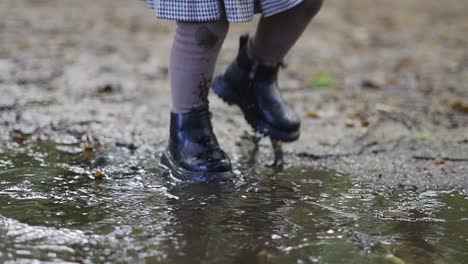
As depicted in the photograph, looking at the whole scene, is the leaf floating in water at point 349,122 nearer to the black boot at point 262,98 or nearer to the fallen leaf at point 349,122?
the fallen leaf at point 349,122

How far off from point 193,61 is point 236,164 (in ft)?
1.44

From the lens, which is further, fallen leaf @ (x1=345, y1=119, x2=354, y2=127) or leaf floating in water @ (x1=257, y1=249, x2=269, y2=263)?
fallen leaf @ (x1=345, y1=119, x2=354, y2=127)

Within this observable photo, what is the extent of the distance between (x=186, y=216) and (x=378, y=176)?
0.79 metres

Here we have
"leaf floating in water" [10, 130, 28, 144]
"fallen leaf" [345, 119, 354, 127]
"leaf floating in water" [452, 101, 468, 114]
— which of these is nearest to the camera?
"leaf floating in water" [10, 130, 28, 144]

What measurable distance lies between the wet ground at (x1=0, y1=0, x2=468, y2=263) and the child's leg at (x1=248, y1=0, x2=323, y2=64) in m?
0.38

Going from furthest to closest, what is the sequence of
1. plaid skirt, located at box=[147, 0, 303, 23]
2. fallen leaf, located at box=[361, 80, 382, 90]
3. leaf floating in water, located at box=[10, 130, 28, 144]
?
fallen leaf, located at box=[361, 80, 382, 90]
leaf floating in water, located at box=[10, 130, 28, 144]
plaid skirt, located at box=[147, 0, 303, 23]

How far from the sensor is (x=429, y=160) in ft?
8.55

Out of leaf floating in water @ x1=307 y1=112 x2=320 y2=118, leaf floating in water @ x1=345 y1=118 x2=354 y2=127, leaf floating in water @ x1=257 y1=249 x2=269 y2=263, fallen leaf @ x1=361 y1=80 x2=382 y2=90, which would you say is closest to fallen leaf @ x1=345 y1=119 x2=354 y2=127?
leaf floating in water @ x1=345 y1=118 x2=354 y2=127

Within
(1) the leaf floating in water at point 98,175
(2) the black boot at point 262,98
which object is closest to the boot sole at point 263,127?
(2) the black boot at point 262,98

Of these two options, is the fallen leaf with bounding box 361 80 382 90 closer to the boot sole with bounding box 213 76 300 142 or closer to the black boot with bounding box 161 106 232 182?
the boot sole with bounding box 213 76 300 142

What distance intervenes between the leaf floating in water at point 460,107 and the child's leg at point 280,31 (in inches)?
53.4

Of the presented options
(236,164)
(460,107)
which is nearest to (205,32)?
(236,164)

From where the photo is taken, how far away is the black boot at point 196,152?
2182 millimetres

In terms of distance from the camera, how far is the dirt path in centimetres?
267
